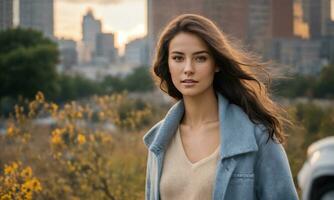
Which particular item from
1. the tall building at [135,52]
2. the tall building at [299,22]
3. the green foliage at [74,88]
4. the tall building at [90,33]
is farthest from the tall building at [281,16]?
the tall building at [135,52]

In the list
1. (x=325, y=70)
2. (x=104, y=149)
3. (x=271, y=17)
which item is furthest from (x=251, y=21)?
(x=104, y=149)

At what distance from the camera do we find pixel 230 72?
104 inches

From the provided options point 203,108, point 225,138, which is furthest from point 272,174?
point 203,108

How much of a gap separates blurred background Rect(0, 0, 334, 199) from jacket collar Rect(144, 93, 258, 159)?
472 mm

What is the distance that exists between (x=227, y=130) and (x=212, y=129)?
5.8 inches

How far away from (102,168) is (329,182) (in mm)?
4630

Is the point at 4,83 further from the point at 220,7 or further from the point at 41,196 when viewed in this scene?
the point at 220,7

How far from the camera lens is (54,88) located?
81.6ft

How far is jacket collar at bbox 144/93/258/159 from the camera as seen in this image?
2.39m

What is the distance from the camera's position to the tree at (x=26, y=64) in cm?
2320

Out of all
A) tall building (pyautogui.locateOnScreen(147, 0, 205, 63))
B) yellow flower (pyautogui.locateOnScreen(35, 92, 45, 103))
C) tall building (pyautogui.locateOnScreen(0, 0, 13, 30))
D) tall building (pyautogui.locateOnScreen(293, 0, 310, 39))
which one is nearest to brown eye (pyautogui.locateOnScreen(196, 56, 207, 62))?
yellow flower (pyautogui.locateOnScreen(35, 92, 45, 103))

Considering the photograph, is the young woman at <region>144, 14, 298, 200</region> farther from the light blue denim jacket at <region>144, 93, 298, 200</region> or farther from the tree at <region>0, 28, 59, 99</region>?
the tree at <region>0, 28, 59, 99</region>

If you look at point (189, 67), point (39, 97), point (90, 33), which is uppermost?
point (189, 67)

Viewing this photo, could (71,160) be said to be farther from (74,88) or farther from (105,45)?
(105,45)
